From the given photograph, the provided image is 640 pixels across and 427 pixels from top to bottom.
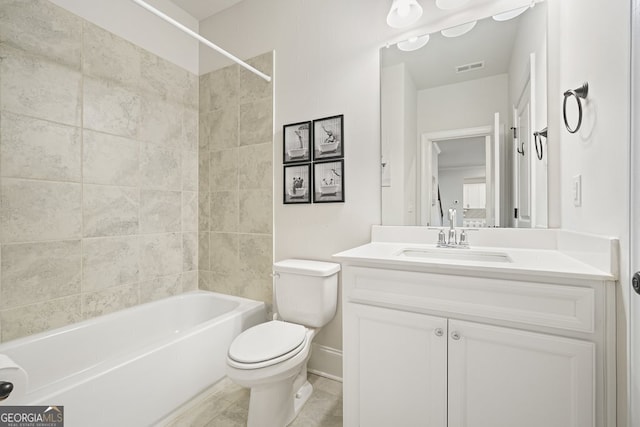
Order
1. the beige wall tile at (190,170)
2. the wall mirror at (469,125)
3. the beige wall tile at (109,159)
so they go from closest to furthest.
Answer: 1. the wall mirror at (469,125)
2. the beige wall tile at (109,159)
3. the beige wall tile at (190,170)

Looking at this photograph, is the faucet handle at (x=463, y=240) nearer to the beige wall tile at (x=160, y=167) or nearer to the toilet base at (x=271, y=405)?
the toilet base at (x=271, y=405)

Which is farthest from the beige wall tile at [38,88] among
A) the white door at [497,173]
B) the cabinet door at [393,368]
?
the white door at [497,173]

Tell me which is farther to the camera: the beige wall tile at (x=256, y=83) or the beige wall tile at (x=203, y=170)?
the beige wall tile at (x=203, y=170)

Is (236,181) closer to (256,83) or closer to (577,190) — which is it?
(256,83)

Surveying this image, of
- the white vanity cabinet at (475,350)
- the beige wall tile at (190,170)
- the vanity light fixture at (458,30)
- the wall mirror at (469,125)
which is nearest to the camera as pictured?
the white vanity cabinet at (475,350)

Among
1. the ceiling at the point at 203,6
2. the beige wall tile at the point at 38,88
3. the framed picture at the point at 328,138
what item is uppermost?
the ceiling at the point at 203,6

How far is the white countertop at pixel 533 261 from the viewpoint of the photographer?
85 centimetres

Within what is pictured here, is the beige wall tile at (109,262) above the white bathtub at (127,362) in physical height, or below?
above

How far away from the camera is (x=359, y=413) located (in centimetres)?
119

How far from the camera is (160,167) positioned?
2.14m

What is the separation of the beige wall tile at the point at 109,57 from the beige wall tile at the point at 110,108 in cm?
6

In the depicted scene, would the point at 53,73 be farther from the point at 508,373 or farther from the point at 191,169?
the point at 508,373

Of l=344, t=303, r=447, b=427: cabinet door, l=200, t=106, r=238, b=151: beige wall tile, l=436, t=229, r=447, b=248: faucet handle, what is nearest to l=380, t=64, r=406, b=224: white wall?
l=436, t=229, r=447, b=248: faucet handle

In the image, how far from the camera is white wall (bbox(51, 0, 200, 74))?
5.74 ft
